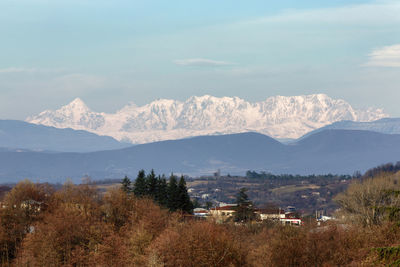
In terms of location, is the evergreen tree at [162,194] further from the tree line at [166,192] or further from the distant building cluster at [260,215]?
the distant building cluster at [260,215]

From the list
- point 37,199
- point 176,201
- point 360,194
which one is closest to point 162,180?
point 176,201

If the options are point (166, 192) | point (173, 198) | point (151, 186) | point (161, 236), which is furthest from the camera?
point (151, 186)

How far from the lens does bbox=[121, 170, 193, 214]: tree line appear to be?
122 meters

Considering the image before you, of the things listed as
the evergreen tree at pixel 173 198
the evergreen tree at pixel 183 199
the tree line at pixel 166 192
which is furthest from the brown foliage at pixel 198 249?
the evergreen tree at pixel 183 199

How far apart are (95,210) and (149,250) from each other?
29.3m

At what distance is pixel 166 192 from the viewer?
12588 cm

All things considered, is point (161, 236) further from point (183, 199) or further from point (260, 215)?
point (260, 215)

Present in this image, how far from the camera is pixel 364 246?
6312 cm

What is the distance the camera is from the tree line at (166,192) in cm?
12181

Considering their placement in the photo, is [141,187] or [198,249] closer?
[198,249]

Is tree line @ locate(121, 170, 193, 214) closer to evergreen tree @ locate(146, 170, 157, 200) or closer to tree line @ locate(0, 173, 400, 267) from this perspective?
evergreen tree @ locate(146, 170, 157, 200)

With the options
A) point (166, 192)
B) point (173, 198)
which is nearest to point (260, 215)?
point (166, 192)

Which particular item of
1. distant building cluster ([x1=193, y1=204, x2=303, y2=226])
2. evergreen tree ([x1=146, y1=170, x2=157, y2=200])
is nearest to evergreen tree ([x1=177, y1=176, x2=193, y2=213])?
distant building cluster ([x1=193, y1=204, x2=303, y2=226])

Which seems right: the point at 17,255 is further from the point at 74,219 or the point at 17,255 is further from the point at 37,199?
the point at 37,199
